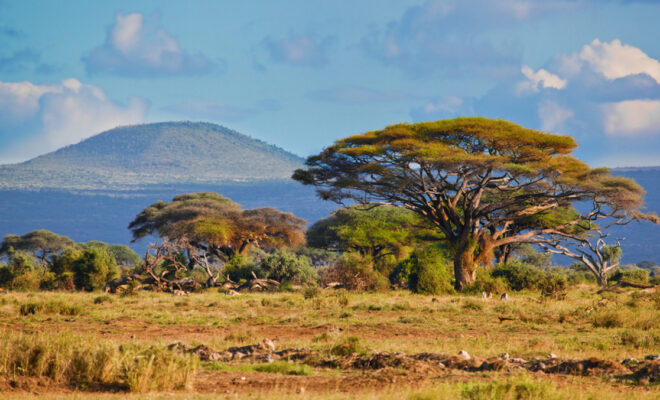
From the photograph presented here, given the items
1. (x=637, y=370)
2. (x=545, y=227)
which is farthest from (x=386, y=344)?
(x=545, y=227)

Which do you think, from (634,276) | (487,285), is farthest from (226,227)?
(634,276)

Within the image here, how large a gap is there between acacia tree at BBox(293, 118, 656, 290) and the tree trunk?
44 mm

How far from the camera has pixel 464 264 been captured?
3045 cm

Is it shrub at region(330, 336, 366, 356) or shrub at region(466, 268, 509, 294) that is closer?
shrub at region(330, 336, 366, 356)

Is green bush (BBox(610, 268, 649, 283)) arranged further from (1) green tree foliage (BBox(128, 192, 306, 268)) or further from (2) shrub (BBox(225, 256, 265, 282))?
(1) green tree foliage (BBox(128, 192, 306, 268))

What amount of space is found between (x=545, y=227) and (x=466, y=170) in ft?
32.3

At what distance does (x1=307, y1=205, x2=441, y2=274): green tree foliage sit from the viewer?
4253cm

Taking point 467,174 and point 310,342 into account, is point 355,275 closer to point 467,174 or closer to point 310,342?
point 467,174

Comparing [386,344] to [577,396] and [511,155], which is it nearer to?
[577,396]

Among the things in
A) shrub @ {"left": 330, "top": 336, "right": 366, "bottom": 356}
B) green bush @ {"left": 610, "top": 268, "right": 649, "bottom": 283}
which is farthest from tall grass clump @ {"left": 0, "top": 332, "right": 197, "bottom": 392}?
green bush @ {"left": 610, "top": 268, "right": 649, "bottom": 283}

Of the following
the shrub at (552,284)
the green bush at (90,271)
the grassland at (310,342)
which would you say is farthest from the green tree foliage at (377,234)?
the grassland at (310,342)

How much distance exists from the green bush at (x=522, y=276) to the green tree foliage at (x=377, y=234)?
24.8 ft

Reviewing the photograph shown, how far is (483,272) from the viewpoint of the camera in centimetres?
3112

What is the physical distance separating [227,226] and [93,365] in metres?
36.7
